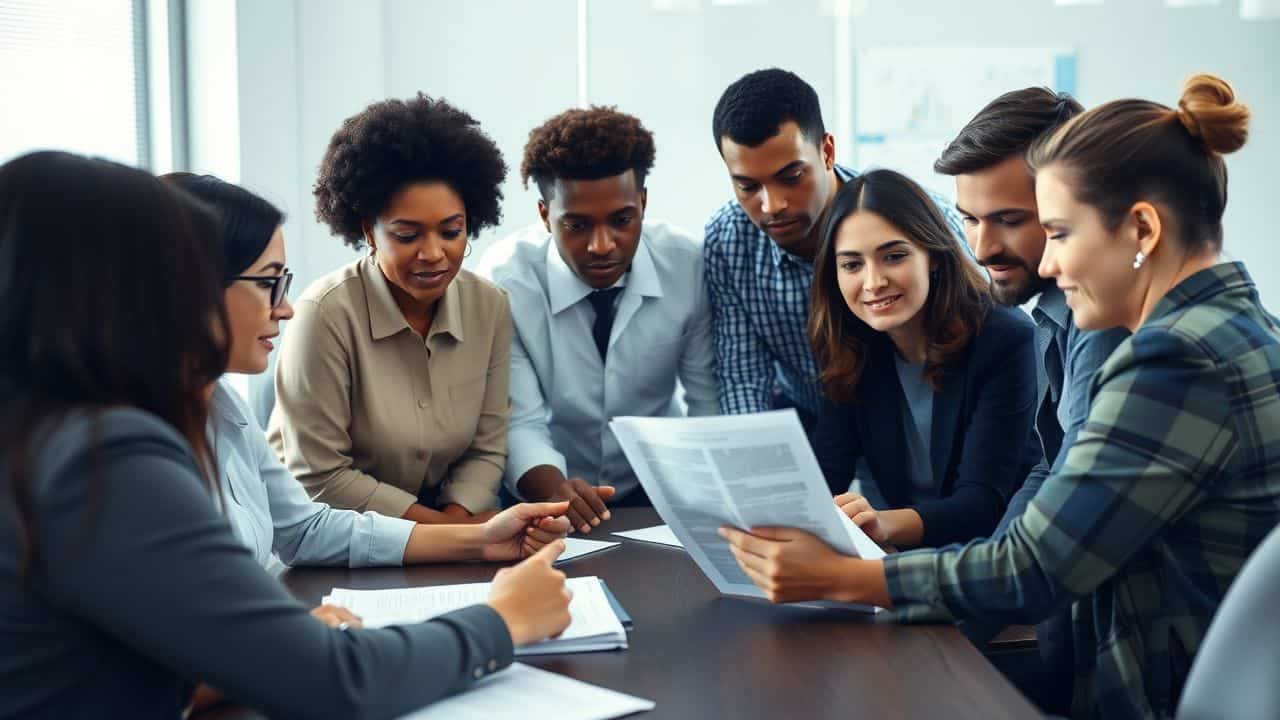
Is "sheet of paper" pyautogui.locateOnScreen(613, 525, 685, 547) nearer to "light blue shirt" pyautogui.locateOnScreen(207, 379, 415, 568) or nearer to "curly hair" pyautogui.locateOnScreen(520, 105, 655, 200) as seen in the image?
"light blue shirt" pyautogui.locateOnScreen(207, 379, 415, 568)

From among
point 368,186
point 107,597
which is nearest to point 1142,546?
point 107,597

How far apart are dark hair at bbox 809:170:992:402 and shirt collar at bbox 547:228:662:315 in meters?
0.55

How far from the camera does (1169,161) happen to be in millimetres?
1355

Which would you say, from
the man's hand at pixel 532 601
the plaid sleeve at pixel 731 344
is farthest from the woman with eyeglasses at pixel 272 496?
the plaid sleeve at pixel 731 344

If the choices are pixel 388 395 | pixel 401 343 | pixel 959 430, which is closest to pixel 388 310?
pixel 401 343

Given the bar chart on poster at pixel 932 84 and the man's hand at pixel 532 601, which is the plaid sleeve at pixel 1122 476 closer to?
the man's hand at pixel 532 601

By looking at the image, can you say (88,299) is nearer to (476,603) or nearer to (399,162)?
(476,603)

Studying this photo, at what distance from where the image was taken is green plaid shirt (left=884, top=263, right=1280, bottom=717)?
1.23 m

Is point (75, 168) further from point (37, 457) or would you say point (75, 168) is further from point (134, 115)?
point (134, 115)

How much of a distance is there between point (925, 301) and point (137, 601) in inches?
67.8

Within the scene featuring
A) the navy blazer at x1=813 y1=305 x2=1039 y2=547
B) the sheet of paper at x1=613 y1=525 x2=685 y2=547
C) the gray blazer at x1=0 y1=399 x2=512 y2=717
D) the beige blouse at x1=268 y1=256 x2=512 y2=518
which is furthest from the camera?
the beige blouse at x1=268 y1=256 x2=512 y2=518

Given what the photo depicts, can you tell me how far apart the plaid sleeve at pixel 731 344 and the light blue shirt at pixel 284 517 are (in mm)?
1088

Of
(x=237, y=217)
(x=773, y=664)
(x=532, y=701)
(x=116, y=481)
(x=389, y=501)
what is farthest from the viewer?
(x=389, y=501)

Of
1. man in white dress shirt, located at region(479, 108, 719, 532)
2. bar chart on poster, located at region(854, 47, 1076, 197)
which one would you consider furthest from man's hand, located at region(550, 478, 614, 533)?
bar chart on poster, located at region(854, 47, 1076, 197)
